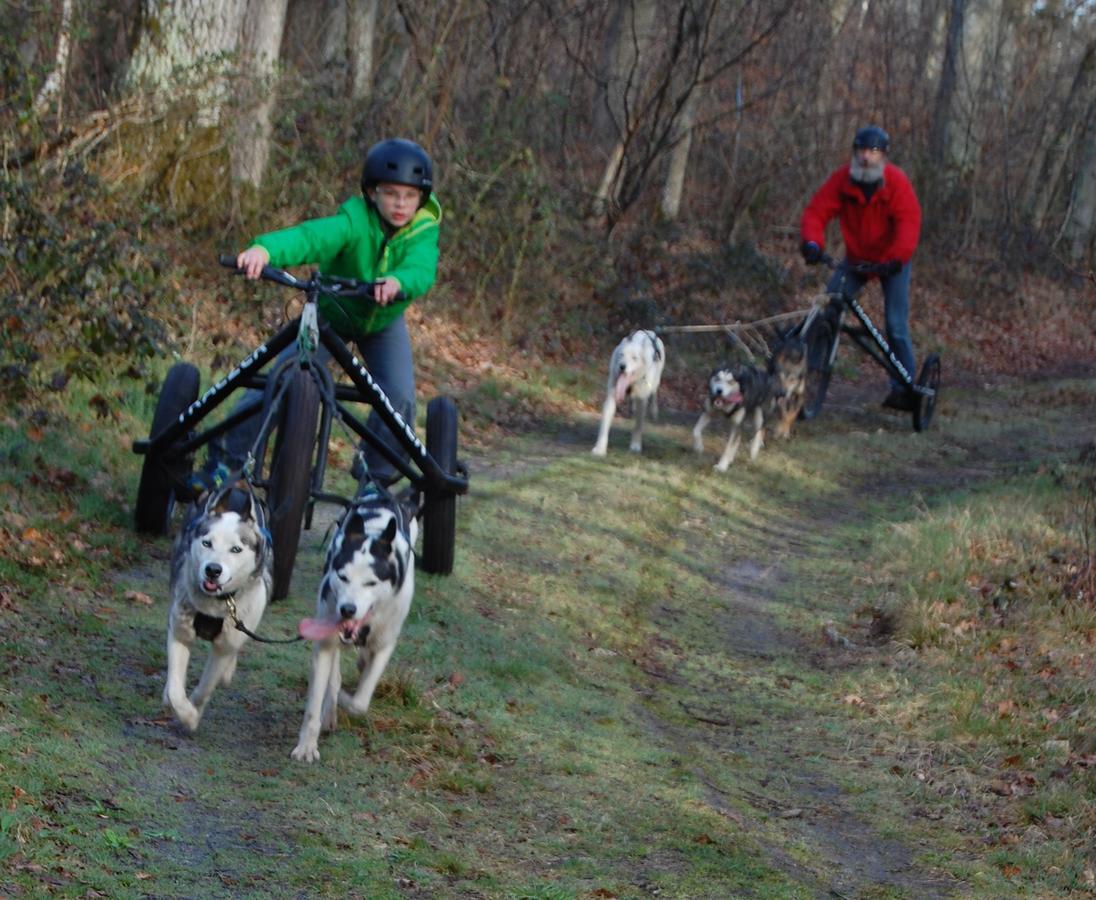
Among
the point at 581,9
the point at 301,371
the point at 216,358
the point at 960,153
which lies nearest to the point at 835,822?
the point at 301,371

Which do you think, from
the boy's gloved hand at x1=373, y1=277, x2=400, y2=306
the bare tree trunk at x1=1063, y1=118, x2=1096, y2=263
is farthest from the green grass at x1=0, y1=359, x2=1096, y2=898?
the bare tree trunk at x1=1063, y1=118, x2=1096, y2=263

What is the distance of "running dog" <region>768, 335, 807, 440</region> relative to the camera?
14188 millimetres

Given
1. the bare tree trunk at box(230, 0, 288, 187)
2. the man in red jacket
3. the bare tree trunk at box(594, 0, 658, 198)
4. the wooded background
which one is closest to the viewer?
the wooded background

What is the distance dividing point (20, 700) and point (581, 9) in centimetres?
1745

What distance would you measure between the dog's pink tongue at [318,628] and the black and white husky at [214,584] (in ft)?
0.96

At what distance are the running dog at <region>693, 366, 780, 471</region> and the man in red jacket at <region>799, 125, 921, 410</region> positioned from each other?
134 cm

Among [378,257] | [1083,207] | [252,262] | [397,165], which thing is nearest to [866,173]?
[378,257]

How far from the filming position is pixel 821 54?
24.6m

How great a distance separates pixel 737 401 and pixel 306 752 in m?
8.54

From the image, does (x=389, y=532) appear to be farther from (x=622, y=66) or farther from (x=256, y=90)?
(x=622, y=66)

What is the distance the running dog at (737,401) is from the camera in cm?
1320

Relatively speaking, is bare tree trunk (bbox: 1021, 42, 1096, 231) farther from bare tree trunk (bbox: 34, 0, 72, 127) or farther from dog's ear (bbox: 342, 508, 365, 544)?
dog's ear (bbox: 342, 508, 365, 544)

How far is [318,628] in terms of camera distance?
498cm

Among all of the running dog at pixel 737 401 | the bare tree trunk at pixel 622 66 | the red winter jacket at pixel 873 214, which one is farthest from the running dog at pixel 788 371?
the bare tree trunk at pixel 622 66
